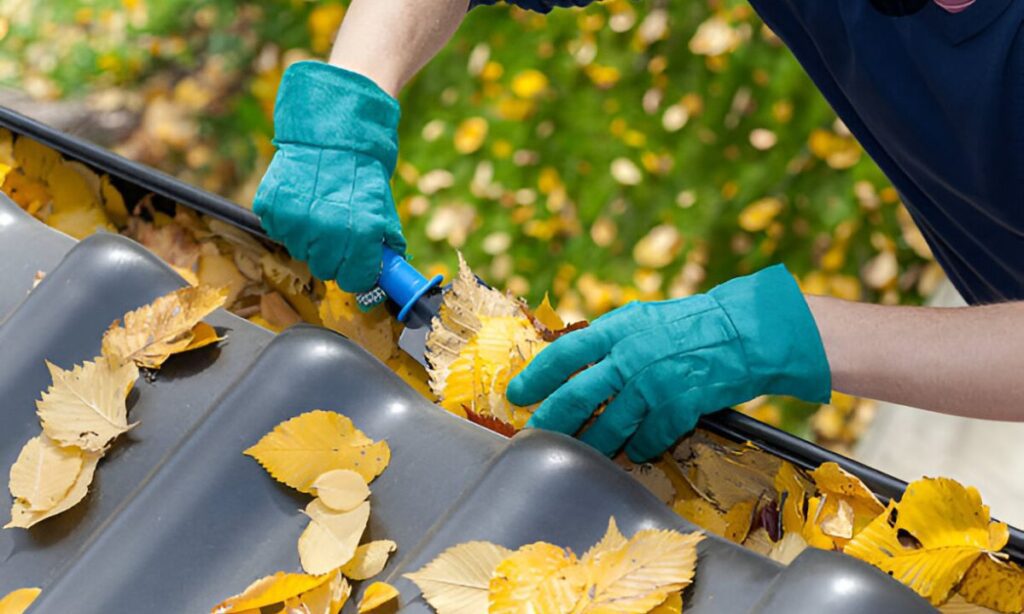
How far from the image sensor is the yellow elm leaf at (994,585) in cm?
96

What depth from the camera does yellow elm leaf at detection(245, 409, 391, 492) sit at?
101 centimetres

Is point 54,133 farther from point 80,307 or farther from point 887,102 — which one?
point 887,102

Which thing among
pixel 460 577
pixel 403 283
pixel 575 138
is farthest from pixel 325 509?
pixel 575 138

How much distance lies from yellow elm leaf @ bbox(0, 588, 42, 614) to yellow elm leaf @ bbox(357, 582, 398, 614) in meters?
0.33

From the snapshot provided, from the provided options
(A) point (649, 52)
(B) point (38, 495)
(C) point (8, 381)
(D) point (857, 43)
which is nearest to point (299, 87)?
(C) point (8, 381)

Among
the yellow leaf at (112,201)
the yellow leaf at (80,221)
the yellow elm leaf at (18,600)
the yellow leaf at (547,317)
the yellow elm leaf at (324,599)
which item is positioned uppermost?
the yellow leaf at (547,317)

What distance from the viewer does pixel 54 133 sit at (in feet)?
4.53

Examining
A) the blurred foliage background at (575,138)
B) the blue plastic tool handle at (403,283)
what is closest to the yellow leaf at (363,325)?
the blue plastic tool handle at (403,283)

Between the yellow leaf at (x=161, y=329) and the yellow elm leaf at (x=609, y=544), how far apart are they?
1.67ft

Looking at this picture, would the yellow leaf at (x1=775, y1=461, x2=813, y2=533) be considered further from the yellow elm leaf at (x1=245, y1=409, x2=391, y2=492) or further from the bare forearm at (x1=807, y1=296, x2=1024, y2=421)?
the yellow elm leaf at (x1=245, y1=409, x2=391, y2=492)

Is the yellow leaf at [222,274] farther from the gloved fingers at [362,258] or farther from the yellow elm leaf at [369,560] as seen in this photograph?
the yellow elm leaf at [369,560]

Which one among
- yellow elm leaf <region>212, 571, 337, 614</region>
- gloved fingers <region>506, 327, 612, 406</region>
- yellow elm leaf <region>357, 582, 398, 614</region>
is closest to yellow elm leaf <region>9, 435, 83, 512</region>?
yellow elm leaf <region>212, 571, 337, 614</region>

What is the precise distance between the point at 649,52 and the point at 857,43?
177cm

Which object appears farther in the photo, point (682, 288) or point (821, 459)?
point (682, 288)
